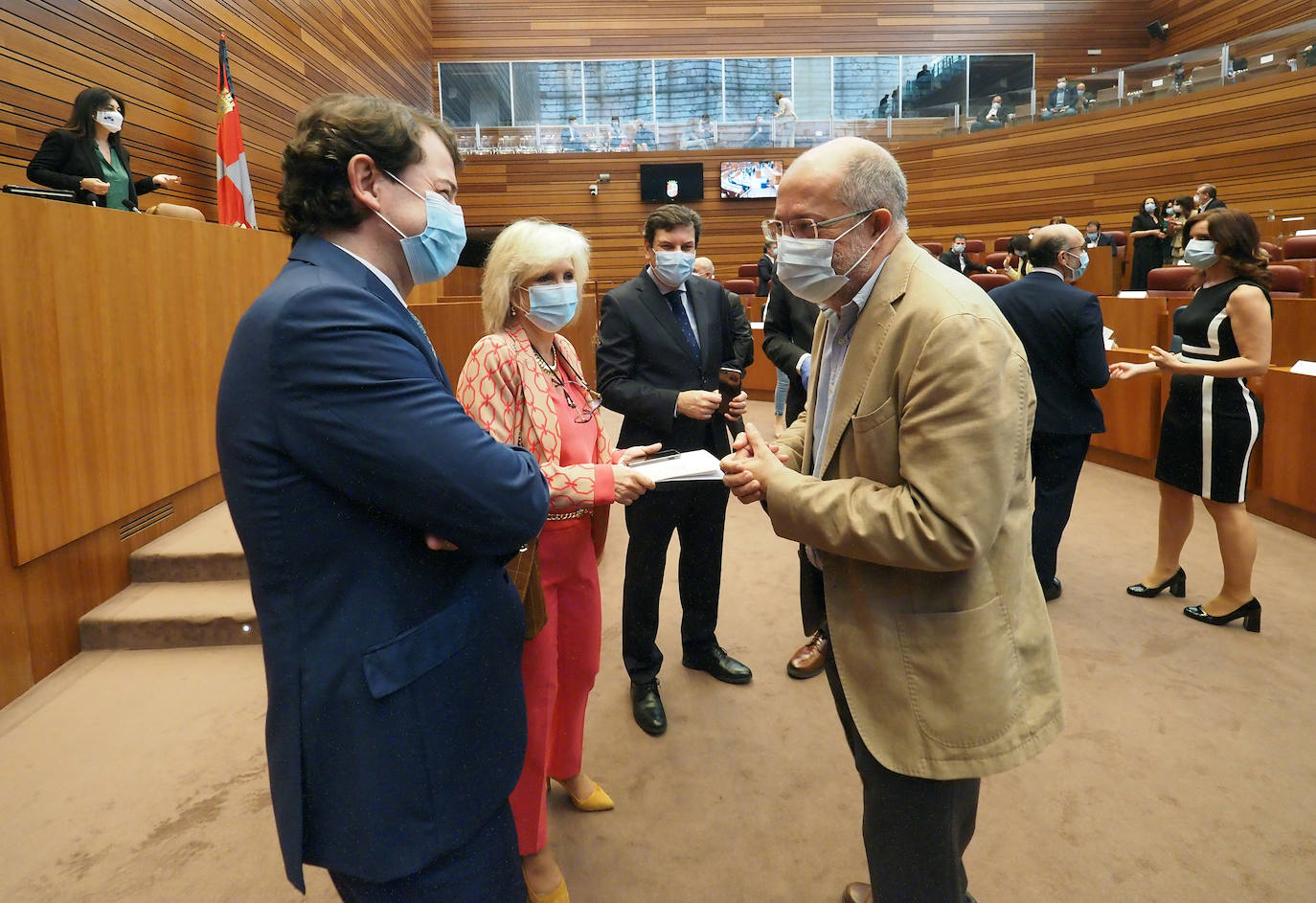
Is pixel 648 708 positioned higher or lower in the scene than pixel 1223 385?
lower

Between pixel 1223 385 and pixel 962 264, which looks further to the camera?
pixel 962 264

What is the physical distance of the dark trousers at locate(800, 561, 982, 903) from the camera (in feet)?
4.35

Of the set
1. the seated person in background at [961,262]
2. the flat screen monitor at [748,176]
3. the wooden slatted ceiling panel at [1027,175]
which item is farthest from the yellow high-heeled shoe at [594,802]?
the flat screen monitor at [748,176]

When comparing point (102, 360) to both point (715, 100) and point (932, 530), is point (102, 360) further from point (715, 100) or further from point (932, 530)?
point (715, 100)

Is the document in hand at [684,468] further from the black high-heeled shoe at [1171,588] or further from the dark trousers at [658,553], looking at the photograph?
the black high-heeled shoe at [1171,588]

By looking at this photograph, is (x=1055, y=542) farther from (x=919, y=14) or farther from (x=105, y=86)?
(x=919, y=14)

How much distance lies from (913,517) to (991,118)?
1349cm

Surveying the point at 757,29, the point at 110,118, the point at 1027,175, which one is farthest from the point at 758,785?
the point at 757,29

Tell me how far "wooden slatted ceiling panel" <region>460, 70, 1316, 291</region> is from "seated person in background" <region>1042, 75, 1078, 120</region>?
0.18m

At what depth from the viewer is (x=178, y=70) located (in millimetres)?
6176

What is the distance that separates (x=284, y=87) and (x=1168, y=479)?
803 cm

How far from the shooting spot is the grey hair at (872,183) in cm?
131

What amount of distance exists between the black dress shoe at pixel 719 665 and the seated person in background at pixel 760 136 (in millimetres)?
12168

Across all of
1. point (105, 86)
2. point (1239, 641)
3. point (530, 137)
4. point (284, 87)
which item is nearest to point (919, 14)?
point (530, 137)
